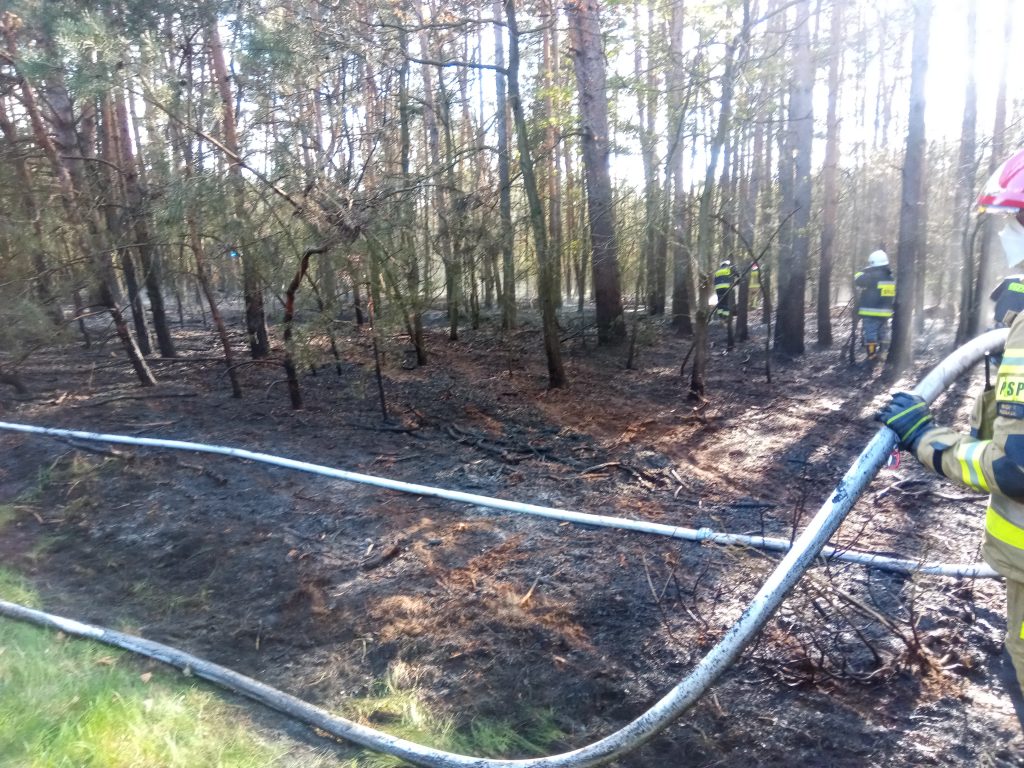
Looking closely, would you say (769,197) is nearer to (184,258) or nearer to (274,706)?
Answer: (184,258)

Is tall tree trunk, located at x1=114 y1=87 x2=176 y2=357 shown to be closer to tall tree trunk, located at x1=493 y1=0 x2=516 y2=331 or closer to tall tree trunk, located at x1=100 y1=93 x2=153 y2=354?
tall tree trunk, located at x1=100 y1=93 x2=153 y2=354

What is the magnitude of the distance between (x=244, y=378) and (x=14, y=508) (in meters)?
5.76

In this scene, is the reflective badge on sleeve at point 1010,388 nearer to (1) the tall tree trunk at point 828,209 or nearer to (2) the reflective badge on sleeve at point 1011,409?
(2) the reflective badge on sleeve at point 1011,409

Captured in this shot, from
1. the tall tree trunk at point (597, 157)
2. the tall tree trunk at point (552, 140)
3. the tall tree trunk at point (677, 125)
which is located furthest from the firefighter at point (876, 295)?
the tall tree trunk at point (552, 140)

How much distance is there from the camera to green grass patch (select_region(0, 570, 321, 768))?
325 centimetres

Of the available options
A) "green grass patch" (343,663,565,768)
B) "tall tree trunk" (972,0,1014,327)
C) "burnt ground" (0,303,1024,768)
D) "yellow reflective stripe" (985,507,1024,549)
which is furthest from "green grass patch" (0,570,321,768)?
"tall tree trunk" (972,0,1014,327)

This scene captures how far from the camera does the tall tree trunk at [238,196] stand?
9344 mm

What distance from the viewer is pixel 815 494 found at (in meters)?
7.20

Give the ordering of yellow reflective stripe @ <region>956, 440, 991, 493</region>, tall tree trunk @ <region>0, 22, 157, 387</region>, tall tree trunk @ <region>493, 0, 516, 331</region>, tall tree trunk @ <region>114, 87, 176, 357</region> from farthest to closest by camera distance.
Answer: tall tree trunk @ <region>493, 0, 516, 331</region> < tall tree trunk @ <region>114, 87, 176, 357</region> < tall tree trunk @ <region>0, 22, 157, 387</region> < yellow reflective stripe @ <region>956, 440, 991, 493</region>

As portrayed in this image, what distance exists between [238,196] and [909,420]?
8583 millimetres

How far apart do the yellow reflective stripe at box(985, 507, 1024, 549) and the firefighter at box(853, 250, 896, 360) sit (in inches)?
463

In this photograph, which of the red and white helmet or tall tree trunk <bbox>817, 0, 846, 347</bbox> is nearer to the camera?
the red and white helmet

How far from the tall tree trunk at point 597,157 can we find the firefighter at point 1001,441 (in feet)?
30.5

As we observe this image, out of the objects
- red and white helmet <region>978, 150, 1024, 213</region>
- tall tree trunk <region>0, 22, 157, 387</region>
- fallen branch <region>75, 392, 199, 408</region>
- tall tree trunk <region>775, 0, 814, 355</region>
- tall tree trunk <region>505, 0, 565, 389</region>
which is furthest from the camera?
tall tree trunk <region>775, 0, 814, 355</region>
